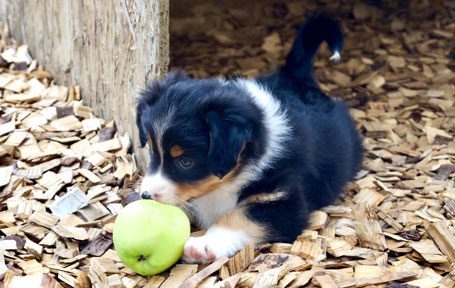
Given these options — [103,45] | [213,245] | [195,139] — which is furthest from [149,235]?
[103,45]

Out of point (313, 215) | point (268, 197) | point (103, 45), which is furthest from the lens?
point (103, 45)

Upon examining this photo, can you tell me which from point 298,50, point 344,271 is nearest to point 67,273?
point 344,271

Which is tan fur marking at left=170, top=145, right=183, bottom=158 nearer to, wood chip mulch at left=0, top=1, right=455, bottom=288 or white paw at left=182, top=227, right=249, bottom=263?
white paw at left=182, top=227, right=249, bottom=263

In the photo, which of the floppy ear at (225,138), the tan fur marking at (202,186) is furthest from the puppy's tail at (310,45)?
the floppy ear at (225,138)

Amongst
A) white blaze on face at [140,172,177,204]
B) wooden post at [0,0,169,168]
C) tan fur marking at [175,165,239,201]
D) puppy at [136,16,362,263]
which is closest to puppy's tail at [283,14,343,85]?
puppy at [136,16,362,263]

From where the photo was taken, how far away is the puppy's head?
3.51 m

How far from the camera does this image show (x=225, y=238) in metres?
3.72

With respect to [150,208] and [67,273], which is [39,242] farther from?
[150,208]

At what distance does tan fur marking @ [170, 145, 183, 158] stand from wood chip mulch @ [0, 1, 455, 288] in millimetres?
571

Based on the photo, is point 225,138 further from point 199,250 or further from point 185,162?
point 199,250

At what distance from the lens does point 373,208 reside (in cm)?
435

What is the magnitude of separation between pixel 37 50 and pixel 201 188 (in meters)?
2.62

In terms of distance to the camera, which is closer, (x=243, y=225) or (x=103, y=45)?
(x=243, y=225)

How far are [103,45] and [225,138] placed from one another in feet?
5.71
